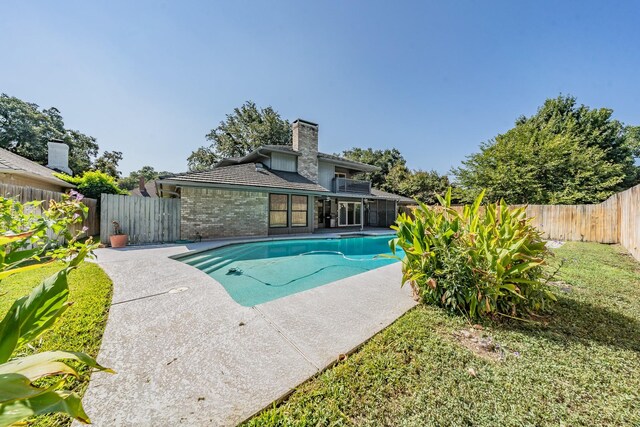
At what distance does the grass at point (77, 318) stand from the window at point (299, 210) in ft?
31.2

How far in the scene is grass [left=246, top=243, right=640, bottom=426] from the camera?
1691 mm

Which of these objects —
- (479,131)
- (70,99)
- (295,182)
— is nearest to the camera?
(70,99)

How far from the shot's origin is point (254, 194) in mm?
12125

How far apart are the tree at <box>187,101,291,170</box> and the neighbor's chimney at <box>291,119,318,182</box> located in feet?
42.4

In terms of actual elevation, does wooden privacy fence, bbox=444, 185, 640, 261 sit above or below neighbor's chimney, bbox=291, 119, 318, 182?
below

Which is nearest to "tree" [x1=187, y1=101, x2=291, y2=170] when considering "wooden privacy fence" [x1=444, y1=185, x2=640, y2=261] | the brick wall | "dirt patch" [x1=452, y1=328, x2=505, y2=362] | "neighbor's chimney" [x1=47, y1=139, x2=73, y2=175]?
"neighbor's chimney" [x1=47, y1=139, x2=73, y2=175]

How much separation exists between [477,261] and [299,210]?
1171 centimetres

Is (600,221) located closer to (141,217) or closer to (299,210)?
(299,210)

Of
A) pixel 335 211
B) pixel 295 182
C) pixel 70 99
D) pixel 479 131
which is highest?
pixel 479 131

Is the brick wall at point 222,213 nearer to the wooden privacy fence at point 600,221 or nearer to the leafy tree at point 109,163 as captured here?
the wooden privacy fence at point 600,221

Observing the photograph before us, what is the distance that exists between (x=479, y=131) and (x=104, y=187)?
2641 centimetres

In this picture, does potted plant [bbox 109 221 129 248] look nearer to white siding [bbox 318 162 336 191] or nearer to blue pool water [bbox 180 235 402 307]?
blue pool water [bbox 180 235 402 307]

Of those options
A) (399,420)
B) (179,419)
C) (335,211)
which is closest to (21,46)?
(179,419)

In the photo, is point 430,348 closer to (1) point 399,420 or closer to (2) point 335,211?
(1) point 399,420
